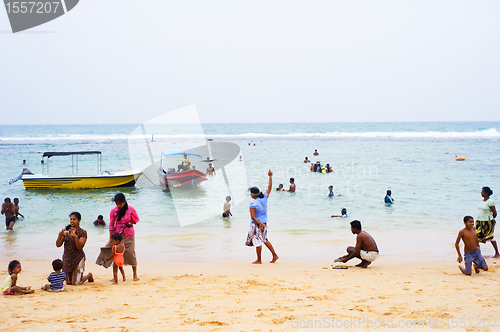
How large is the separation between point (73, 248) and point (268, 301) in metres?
3.29

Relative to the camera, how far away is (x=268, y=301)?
5211 millimetres

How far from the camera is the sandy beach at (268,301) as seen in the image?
171 inches

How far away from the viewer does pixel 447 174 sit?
2400 centimetres

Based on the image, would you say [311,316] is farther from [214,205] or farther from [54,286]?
[214,205]

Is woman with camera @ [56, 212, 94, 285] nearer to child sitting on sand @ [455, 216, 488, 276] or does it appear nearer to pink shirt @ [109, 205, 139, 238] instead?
pink shirt @ [109, 205, 139, 238]

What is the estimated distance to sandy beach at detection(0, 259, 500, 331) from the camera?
4.34 metres

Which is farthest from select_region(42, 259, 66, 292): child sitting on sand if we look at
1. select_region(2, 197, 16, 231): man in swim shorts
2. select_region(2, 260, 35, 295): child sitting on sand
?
select_region(2, 197, 16, 231): man in swim shorts

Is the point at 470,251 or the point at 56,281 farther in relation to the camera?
the point at 470,251

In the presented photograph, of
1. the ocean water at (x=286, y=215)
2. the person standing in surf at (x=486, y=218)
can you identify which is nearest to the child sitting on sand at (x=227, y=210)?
the ocean water at (x=286, y=215)

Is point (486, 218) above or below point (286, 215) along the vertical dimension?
above

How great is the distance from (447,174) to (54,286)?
23751mm

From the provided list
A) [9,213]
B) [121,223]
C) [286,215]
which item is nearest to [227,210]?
[286,215]

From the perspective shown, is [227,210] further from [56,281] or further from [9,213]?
[56,281]

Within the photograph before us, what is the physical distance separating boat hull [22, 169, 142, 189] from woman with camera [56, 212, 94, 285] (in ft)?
47.3
